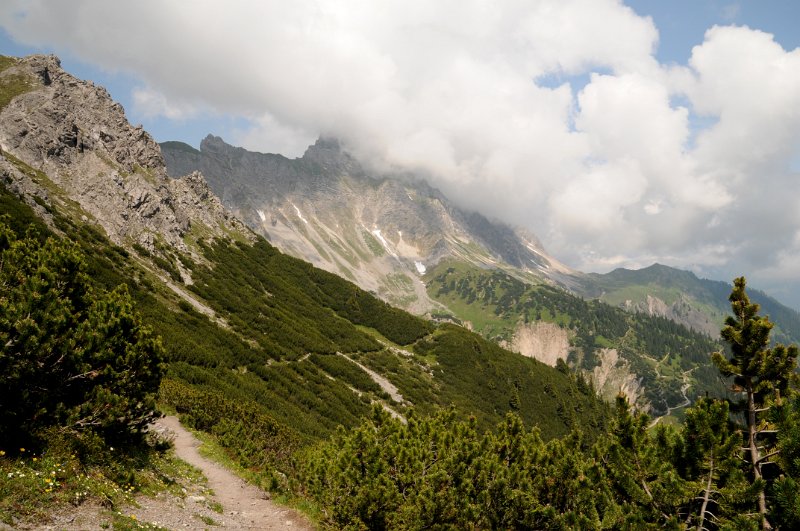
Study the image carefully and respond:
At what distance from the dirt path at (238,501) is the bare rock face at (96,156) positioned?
62.1m

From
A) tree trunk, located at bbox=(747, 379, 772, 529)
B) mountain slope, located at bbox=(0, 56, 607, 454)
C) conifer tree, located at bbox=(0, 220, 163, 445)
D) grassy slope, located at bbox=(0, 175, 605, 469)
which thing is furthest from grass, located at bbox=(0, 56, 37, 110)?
tree trunk, located at bbox=(747, 379, 772, 529)

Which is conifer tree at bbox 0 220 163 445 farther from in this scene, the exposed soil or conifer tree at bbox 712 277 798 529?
conifer tree at bbox 712 277 798 529

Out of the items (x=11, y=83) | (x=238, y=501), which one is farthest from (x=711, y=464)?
(x=11, y=83)

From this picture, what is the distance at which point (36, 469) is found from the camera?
1116 cm

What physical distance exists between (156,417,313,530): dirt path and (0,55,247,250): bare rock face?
62093 mm

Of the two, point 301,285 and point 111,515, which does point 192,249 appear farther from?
point 111,515

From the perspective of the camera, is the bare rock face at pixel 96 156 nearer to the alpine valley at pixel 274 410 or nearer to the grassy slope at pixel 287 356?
the alpine valley at pixel 274 410

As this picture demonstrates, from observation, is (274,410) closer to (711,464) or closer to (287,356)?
(287,356)

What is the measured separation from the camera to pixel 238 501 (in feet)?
60.3

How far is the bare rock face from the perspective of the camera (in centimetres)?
7938

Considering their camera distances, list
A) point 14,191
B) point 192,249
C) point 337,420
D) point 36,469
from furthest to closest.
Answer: point 192,249, point 14,191, point 337,420, point 36,469

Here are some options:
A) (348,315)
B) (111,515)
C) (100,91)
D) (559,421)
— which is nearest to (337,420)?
(111,515)

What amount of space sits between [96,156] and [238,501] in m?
97.2

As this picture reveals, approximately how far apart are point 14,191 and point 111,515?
6824 cm
